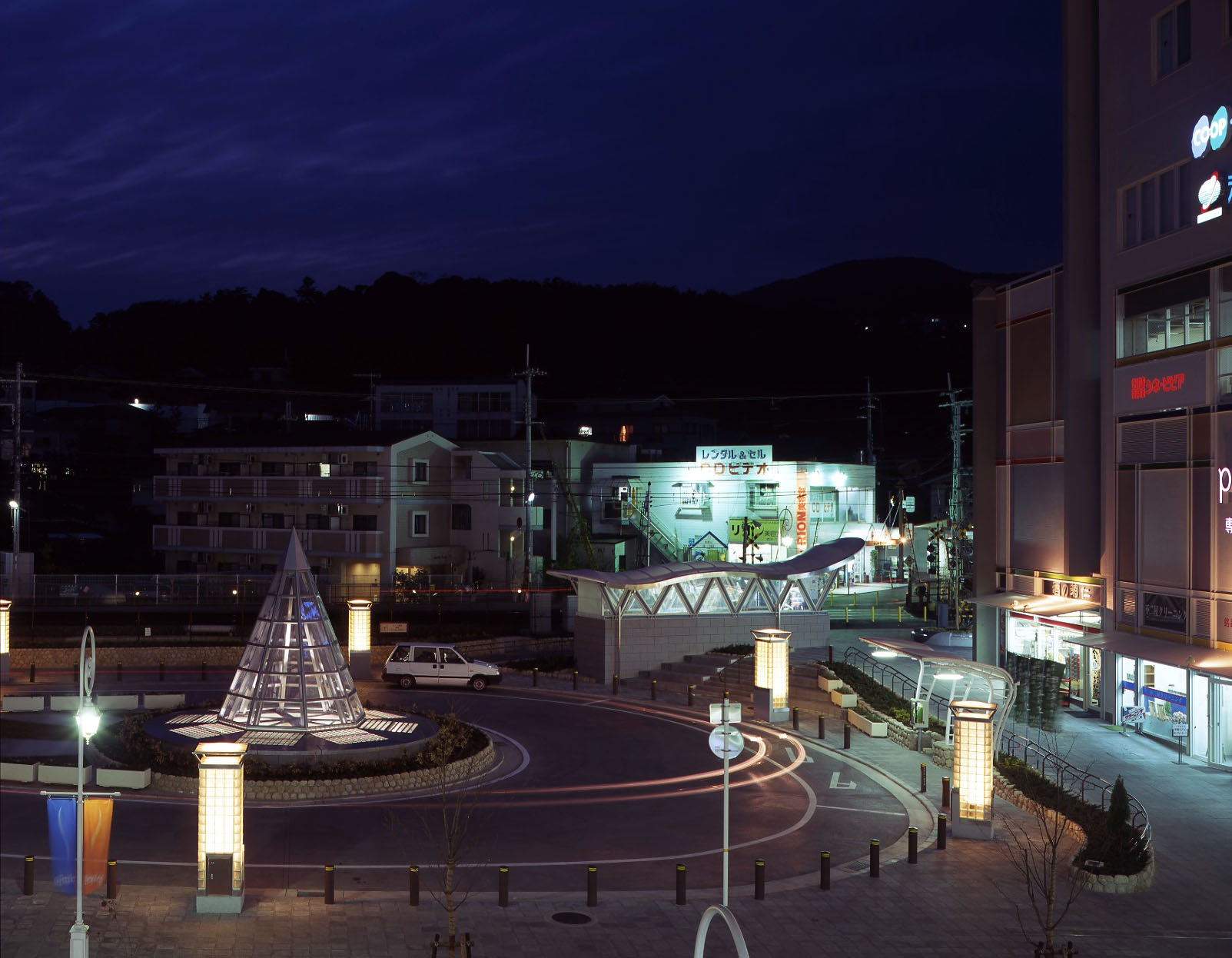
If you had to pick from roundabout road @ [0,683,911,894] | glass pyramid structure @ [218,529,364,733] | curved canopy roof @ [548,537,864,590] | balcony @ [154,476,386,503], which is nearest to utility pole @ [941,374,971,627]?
curved canopy roof @ [548,537,864,590]

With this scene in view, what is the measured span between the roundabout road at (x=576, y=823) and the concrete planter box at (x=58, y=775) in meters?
0.58

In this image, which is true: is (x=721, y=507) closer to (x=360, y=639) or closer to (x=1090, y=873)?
(x=360, y=639)

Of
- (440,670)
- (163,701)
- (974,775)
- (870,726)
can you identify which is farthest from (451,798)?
(440,670)

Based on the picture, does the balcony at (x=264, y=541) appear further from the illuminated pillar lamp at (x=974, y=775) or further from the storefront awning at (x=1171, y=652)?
the illuminated pillar lamp at (x=974, y=775)

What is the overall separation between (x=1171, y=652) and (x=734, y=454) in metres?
41.2

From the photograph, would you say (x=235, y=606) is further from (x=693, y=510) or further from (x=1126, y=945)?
→ (x=1126, y=945)

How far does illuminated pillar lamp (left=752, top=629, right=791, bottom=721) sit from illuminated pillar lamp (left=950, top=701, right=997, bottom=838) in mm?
12307

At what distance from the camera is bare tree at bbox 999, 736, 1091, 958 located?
16812 mm

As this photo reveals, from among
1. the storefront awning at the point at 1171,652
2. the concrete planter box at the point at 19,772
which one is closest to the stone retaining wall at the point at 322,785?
the concrete planter box at the point at 19,772

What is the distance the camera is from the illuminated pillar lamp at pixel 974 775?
73.2 feet

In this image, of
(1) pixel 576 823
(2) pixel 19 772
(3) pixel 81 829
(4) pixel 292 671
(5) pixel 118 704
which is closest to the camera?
(3) pixel 81 829

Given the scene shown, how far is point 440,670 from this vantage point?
39969mm

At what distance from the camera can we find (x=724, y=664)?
1646 inches

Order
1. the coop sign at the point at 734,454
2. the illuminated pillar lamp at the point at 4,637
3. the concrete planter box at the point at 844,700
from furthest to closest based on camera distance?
the coop sign at the point at 734,454 → the illuminated pillar lamp at the point at 4,637 → the concrete planter box at the point at 844,700
